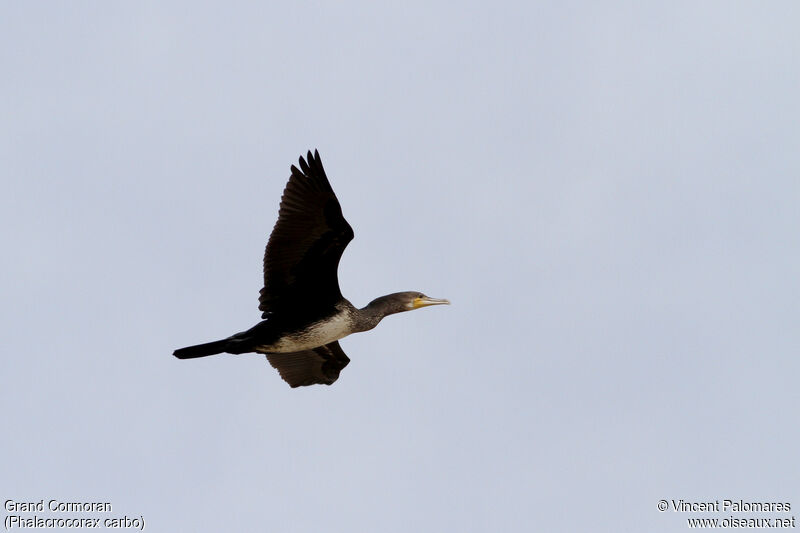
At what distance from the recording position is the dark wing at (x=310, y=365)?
15734mm

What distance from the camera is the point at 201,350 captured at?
13.5m

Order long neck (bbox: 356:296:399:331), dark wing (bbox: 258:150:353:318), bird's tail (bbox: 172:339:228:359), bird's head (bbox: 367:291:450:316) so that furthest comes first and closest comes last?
bird's head (bbox: 367:291:450:316) → long neck (bbox: 356:296:399:331) → bird's tail (bbox: 172:339:228:359) → dark wing (bbox: 258:150:353:318)

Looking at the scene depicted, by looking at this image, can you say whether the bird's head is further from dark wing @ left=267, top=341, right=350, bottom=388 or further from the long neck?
dark wing @ left=267, top=341, right=350, bottom=388

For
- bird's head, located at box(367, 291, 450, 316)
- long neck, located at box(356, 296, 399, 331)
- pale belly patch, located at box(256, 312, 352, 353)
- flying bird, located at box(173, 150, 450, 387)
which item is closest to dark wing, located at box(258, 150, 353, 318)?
flying bird, located at box(173, 150, 450, 387)

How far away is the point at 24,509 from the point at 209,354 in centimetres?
308

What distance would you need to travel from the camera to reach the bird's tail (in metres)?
13.4

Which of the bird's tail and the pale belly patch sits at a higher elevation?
the pale belly patch

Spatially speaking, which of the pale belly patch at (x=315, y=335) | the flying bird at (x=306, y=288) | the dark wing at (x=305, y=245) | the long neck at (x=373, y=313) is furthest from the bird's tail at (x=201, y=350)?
the long neck at (x=373, y=313)

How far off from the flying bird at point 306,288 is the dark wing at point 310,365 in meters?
1.12

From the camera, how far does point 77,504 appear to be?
14.1 meters

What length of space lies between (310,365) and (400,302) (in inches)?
76.3

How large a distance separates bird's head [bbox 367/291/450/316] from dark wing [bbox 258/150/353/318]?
0.65 metres

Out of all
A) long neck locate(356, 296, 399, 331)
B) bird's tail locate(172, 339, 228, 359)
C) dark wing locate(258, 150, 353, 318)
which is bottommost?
bird's tail locate(172, 339, 228, 359)

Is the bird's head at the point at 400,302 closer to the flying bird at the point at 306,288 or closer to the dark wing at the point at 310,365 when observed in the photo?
the flying bird at the point at 306,288
